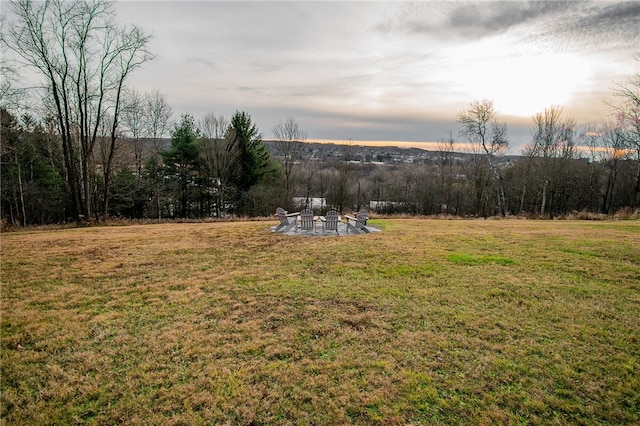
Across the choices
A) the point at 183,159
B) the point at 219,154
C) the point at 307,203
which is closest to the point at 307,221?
the point at 219,154

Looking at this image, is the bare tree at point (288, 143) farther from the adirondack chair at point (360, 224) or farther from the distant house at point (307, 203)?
the adirondack chair at point (360, 224)

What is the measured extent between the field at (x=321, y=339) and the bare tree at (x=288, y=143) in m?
25.8

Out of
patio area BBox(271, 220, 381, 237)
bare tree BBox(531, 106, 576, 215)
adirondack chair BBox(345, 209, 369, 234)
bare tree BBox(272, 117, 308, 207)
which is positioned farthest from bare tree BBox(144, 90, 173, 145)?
bare tree BBox(531, 106, 576, 215)

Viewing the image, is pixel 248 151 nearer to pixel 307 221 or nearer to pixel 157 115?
pixel 157 115

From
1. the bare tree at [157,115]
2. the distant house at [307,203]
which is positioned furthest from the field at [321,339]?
the distant house at [307,203]

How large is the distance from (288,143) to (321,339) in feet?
98.6

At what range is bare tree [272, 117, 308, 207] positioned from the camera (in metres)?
32.3

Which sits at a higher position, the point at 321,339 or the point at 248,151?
the point at 248,151

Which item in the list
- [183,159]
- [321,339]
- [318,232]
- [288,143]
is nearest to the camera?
[321,339]

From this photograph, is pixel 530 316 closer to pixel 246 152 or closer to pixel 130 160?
pixel 246 152

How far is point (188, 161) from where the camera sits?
86.8ft

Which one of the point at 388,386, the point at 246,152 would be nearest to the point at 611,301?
the point at 388,386

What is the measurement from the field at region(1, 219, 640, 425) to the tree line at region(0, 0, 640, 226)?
10.8m

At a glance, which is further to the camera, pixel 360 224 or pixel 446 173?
pixel 446 173
